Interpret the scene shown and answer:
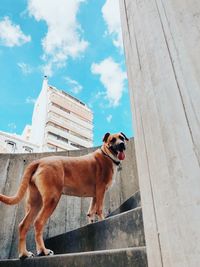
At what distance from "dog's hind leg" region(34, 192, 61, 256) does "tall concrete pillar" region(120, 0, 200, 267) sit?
1.20m

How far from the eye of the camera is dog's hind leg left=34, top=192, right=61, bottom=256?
1.60m

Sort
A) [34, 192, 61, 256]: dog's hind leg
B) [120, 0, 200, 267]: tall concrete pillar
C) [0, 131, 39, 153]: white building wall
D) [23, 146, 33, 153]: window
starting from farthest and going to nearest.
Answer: [23, 146, 33, 153]: window → [0, 131, 39, 153]: white building wall → [34, 192, 61, 256]: dog's hind leg → [120, 0, 200, 267]: tall concrete pillar

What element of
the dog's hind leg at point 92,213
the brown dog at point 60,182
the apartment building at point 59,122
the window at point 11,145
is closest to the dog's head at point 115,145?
the brown dog at point 60,182

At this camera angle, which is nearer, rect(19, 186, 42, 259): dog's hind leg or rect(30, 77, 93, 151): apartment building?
rect(19, 186, 42, 259): dog's hind leg

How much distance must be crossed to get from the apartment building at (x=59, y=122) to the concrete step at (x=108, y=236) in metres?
19.6

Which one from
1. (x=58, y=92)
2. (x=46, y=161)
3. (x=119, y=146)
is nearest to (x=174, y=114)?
(x=46, y=161)

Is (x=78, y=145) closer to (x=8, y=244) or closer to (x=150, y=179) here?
(x=8, y=244)

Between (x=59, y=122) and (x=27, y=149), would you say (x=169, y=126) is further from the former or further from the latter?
(x=59, y=122)

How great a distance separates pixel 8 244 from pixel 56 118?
21.2 meters

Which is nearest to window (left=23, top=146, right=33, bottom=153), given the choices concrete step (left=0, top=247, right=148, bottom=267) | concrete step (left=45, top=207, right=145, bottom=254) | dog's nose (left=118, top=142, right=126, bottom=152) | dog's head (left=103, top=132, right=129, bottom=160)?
dog's head (left=103, top=132, right=129, bottom=160)

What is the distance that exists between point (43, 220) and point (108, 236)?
49cm

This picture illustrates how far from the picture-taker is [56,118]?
2306 centimetres

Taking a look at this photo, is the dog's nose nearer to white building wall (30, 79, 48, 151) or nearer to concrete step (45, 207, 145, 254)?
concrete step (45, 207, 145, 254)

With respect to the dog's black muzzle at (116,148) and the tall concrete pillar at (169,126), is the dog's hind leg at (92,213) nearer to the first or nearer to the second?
the dog's black muzzle at (116,148)
